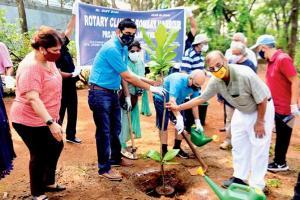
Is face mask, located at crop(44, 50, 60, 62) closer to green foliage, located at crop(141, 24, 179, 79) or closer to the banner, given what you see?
green foliage, located at crop(141, 24, 179, 79)

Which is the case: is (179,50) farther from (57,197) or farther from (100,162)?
(57,197)

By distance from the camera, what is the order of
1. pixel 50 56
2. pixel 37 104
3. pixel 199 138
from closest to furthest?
pixel 37 104, pixel 50 56, pixel 199 138

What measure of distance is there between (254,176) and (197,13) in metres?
10.6

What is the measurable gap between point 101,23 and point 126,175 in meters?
3.21

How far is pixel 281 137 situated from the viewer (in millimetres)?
4137

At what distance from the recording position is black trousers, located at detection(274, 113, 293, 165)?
407cm

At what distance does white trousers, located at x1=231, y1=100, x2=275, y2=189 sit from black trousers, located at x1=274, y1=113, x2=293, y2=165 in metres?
0.78

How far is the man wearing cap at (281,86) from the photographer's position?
12.5ft

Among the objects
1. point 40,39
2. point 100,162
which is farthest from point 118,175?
point 40,39

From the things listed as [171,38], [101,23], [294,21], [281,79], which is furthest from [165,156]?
[294,21]

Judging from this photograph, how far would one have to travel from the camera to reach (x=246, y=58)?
15.4ft

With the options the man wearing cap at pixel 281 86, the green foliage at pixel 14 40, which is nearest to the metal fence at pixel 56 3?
the green foliage at pixel 14 40

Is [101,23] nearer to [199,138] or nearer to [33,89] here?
[199,138]

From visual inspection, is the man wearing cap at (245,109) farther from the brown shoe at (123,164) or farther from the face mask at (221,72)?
the brown shoe at (123,164)
